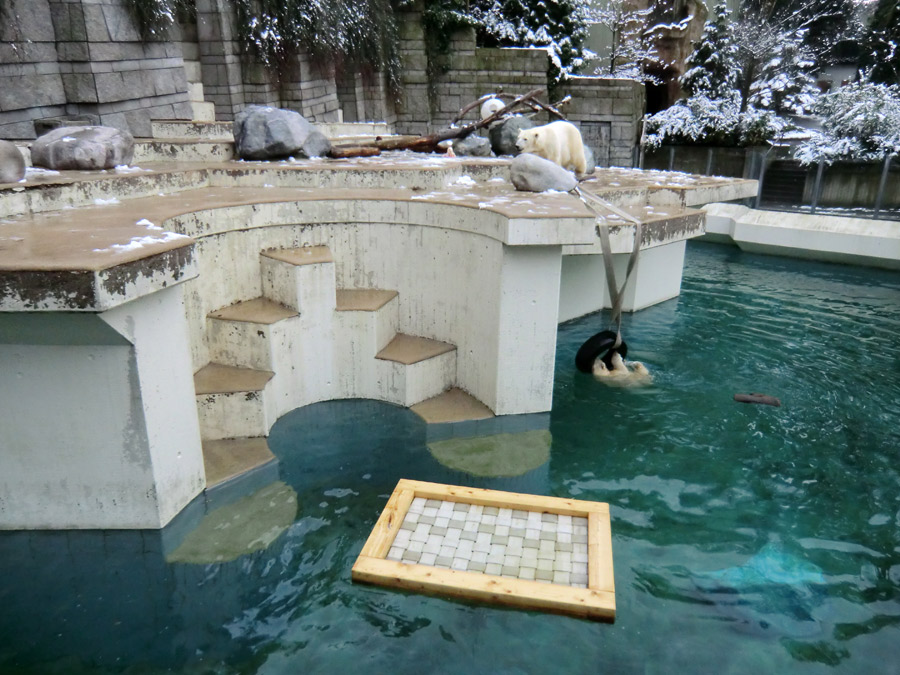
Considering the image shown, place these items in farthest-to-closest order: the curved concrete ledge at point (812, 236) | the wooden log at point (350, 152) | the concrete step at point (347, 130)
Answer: the concrete step at point (347, 130) → the curved concrete ledge at point (812, 236) → the wooden log at point (350, 152)

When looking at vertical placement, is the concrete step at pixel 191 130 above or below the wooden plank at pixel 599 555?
above

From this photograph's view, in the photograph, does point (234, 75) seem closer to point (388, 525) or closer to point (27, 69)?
point (27, 69)

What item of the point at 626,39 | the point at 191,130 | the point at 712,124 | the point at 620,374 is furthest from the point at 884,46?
the point at 191,130

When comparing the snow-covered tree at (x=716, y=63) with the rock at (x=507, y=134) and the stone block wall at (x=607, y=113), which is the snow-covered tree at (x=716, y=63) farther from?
the rock at (x=507, y=134)

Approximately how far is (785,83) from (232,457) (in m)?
19.1

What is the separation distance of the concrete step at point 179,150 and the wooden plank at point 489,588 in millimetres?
6140

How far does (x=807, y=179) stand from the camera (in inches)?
618

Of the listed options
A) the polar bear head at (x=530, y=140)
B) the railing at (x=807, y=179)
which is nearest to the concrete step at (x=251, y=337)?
the polar bear head at (x=530, y=140)

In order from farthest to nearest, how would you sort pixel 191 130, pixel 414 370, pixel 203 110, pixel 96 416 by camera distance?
pixel 203 110, pixel 191 130, pixel 414 370, pixel 96 416

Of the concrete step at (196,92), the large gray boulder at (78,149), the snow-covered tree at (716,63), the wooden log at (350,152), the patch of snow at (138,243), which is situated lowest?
the patch of snow at (138,243)

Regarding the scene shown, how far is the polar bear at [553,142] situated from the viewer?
789 cm

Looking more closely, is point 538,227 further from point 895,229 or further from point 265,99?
point 895,229

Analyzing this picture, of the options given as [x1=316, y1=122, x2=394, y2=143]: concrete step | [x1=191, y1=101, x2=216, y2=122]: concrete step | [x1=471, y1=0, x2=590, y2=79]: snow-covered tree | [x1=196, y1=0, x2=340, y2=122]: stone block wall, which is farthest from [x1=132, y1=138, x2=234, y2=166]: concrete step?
[x1=471, y1=0, x2=590, y2=79]: snow-covered tree

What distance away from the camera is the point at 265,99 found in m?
12.0
